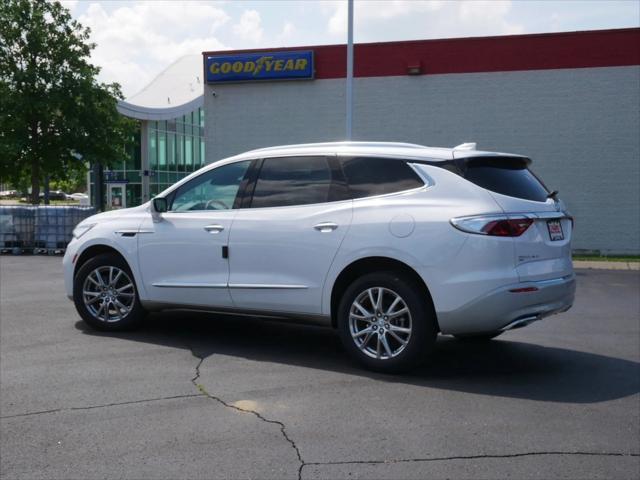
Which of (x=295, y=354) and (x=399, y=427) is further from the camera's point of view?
(x=295, y=354)

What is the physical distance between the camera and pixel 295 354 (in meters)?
7.04

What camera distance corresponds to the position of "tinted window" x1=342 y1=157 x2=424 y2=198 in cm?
642

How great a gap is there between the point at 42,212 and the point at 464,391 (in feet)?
53.5

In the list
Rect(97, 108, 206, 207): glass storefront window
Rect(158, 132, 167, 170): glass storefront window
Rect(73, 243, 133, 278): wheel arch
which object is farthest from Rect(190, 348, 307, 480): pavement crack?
Rect(158, 132, 167, 170): glass storefront window

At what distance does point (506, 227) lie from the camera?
5.93 m

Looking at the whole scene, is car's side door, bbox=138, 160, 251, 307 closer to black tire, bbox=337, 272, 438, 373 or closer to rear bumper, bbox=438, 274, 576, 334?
black tire, bbox=337, 272, 438, 373

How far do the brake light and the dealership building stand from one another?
625 inches

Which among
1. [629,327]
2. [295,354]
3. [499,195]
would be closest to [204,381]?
[295,354]

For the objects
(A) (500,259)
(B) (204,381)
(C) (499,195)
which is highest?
(C) (499,195)

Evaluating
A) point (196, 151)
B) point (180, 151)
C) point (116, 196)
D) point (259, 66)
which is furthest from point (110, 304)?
point (196, 151)

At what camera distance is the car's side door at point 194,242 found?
7211 millimetres

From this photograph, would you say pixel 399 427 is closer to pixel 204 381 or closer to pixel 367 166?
pixel 204 381

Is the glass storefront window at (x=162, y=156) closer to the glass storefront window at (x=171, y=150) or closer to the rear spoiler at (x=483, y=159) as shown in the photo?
the glass storefront window at (x=171, y=150)

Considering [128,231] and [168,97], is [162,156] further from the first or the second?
[128,231]
